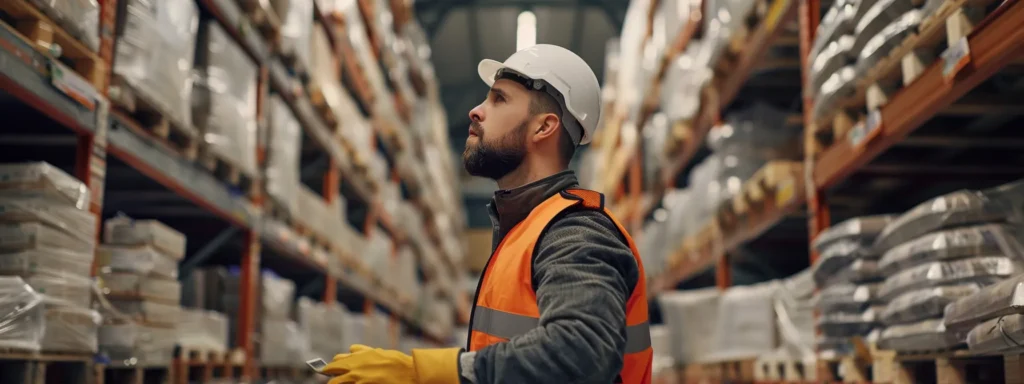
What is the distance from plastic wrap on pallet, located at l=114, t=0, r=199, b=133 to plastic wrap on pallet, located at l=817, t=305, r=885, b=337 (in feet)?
10.6

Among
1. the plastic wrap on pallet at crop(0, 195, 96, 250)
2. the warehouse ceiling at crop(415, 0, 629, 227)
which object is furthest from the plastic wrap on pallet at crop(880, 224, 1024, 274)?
the warehouse ceiling at crop(415, 0, 629, 227)

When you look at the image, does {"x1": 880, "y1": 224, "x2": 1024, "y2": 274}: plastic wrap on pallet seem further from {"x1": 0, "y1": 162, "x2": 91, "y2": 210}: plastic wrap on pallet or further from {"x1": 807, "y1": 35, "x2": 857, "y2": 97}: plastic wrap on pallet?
{"x1": 0, "y1": 162, "x2": 91, "y2": 210}: plastic wrap on pallet

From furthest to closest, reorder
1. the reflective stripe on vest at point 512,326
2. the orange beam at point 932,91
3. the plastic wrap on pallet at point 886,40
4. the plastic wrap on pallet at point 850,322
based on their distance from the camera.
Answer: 1. the plastic wrap on pallet at point 850,322
2. the plastic wrap on pallet at point 886,40
3. the orange beam at point 932,91
4. the reflective stripe on vest at point 512,326

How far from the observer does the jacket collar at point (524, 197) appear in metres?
2.44

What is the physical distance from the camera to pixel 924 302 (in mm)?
3625

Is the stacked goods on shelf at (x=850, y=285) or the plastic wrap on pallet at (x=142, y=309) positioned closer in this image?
the plastic wrap on pallet at (x=142, y=309)

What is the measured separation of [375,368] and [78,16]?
2.29 m

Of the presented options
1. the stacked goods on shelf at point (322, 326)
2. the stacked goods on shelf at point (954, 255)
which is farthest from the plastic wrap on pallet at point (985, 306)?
the stacked goods on shelf at point (322, 326)

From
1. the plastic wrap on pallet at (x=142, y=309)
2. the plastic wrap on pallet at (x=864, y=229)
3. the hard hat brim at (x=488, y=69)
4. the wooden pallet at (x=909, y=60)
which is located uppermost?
the wooden pallet at (x=909, y=60)

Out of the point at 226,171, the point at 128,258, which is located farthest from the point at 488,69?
the point at 226,171

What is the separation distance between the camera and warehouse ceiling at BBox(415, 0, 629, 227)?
19672 millimetres

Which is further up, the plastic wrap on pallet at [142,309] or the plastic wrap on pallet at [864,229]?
the plastic wrap on pallet at [864,229]

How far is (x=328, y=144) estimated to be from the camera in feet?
25.9

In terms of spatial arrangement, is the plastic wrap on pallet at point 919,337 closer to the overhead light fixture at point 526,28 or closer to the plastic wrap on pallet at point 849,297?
the plastic wrap on pallet at point 849,297
